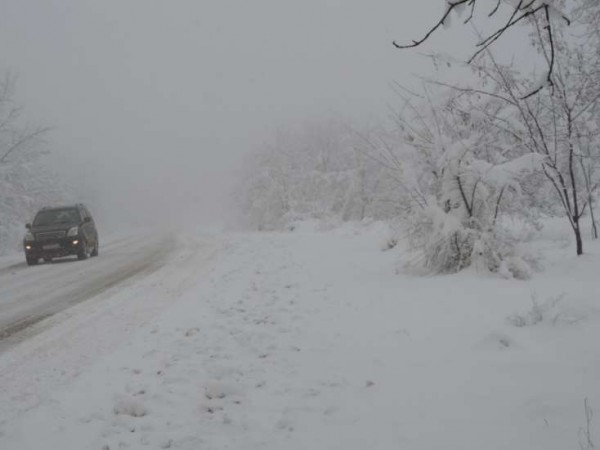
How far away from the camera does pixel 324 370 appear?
16.3ft

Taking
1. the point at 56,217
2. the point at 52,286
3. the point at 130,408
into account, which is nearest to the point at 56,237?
the point at 56,217

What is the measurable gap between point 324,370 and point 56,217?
16.2 metres

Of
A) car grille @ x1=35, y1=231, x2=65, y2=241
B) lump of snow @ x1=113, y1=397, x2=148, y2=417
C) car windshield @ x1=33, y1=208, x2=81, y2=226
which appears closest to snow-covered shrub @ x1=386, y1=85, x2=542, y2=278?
lump of snow @ x1=113, y1=397, x2=148, y2=417

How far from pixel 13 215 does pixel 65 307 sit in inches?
968

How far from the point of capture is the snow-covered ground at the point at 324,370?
371 centimetres

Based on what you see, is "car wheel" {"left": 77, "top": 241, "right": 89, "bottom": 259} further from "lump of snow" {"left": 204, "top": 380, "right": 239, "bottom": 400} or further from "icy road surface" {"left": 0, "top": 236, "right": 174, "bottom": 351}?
"lump of snow" {"left": 204, "top": 380, "right": 239, "bottom": 400}

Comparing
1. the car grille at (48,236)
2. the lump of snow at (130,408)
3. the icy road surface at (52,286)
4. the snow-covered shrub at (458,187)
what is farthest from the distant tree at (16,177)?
the lump of snow at (130,408)

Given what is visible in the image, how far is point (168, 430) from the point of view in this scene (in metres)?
3.86

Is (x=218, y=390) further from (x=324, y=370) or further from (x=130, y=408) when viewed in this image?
(x=324, y=370)

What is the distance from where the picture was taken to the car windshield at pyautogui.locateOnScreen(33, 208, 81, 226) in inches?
727

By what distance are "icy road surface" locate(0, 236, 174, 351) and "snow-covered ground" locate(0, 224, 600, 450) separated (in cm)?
49

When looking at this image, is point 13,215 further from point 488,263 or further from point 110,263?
point 488,263

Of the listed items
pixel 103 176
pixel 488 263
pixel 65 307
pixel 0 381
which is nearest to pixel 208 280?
pixel 65 307

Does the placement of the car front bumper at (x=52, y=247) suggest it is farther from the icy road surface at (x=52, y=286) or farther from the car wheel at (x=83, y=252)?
the icy road surface at (x=52, y=286)
